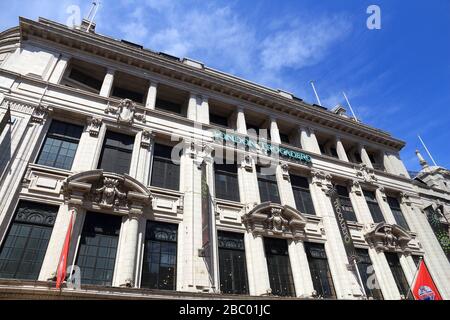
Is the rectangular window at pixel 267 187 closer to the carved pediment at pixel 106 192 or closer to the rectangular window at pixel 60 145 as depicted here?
the carved pediment at pixel 106 192

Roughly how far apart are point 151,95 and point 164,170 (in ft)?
16.9

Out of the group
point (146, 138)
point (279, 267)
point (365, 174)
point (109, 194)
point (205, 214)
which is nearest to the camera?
point (109, 194)

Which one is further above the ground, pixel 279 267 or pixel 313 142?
pixel 313 142

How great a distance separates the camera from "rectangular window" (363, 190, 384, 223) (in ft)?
68.3

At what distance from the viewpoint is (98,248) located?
1206cm

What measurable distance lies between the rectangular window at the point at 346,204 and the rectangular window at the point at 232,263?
8616 mm

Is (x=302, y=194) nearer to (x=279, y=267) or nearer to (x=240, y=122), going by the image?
(x=279, y=267)

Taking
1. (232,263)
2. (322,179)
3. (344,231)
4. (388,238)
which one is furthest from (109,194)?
(388,238)

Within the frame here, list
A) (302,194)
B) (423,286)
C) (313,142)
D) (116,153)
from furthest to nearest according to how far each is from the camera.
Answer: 1. (313,142)
2. (302,194)
3. (423,286)
4. (116,153)

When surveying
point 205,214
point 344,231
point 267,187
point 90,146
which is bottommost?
point 205,214

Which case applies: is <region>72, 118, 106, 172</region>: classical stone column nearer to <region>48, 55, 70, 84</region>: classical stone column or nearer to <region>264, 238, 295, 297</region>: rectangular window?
<region>48, 55, 70, 84</region>: classical stone column

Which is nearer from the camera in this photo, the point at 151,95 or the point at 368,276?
the point at 368,276

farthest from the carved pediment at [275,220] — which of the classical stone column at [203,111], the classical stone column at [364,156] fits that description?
the classical stone column at [364,156]
